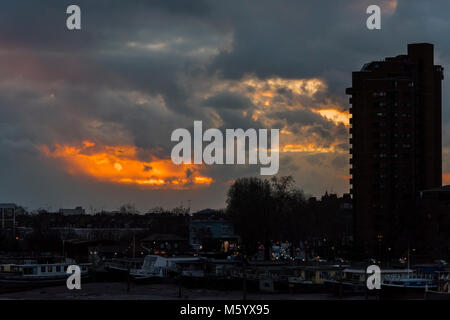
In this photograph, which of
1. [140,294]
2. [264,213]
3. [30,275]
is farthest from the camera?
[264,213]

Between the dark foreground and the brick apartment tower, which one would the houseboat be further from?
the brick apartment tower

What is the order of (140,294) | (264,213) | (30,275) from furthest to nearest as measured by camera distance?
1. (264,213)
2. (30,275)
3. (140,294)

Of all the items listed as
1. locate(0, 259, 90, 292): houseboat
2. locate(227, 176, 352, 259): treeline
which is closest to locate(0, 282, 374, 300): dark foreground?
locate(0, 259, 90, 292): houseboat

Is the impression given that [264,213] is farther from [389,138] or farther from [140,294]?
[140,294]

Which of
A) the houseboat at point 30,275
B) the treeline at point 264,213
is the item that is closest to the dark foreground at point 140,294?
the houseboat at point 30,275

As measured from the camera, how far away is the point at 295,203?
14462 cm

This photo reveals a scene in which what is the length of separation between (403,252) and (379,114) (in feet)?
101

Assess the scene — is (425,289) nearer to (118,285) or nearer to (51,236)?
(118,285)

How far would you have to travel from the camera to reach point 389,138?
439 ft

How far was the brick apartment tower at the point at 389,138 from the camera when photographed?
434ft

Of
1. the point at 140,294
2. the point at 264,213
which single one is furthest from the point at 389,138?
the point at 140,294

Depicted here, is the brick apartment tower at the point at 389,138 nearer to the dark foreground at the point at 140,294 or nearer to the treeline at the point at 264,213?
→ the treeline at the point at 264,213

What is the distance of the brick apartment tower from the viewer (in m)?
132
